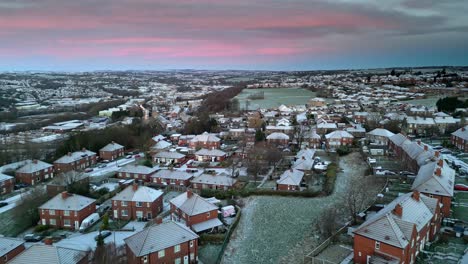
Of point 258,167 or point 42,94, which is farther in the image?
point 42,94

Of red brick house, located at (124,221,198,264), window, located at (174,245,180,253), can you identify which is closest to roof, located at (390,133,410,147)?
red brick house, located at (124,221,198,264)

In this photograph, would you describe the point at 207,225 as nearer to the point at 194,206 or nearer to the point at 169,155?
the point at 194,206

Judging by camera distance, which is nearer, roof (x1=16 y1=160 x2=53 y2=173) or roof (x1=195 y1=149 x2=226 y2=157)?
roof (x1=16 y1=160 x2=53 y2=173)

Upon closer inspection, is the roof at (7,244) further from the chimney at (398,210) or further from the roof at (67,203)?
the chimney at (398,210)

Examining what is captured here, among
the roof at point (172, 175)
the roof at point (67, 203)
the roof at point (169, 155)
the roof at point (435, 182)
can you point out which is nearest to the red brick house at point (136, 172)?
the roof at point (172, 175)

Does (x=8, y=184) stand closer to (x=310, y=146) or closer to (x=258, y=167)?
(x=258, y=167)

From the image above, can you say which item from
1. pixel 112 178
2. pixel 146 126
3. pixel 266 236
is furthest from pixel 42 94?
pixel 266 236

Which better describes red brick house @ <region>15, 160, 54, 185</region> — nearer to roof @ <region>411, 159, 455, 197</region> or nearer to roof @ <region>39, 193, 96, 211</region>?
roof @ <region>39, 193, 96, 211</region>

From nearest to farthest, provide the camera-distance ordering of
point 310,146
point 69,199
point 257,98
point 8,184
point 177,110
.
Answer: point 69,199 < point 8,184 < point 310,146 < point 177,110 < point 257,98
